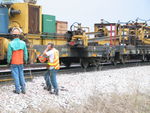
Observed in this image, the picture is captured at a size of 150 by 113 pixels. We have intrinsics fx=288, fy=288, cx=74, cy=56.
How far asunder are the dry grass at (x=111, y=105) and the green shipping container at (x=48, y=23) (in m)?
5.79

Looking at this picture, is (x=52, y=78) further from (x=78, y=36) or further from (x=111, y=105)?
(x=78, y=36)

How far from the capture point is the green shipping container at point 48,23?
12.8 m

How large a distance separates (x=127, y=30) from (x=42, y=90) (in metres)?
10.8

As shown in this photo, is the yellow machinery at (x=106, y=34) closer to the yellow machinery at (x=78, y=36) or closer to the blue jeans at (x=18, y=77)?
the yellow machinery at (x=78, y=36)

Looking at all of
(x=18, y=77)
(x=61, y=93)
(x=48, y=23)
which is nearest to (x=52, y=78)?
(x=61, y=93)

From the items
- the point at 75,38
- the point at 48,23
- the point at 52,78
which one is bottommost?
the point at 52,78

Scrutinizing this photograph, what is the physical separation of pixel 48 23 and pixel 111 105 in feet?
22.4

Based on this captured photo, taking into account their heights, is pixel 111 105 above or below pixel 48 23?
below

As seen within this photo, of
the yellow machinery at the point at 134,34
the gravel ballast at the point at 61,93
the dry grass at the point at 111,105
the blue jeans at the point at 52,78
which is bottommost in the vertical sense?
the dry grass at the point at 111,105

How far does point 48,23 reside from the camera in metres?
12.9

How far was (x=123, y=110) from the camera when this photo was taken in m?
6.88

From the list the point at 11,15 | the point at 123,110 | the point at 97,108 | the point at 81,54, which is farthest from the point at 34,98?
the point at 81,54

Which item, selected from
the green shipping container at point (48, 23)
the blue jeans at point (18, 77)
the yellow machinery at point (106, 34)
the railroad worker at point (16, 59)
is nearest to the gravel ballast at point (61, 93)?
the blue jeans at point (18, 77)

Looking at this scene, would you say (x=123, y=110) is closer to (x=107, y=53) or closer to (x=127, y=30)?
(x=107, y=53)
